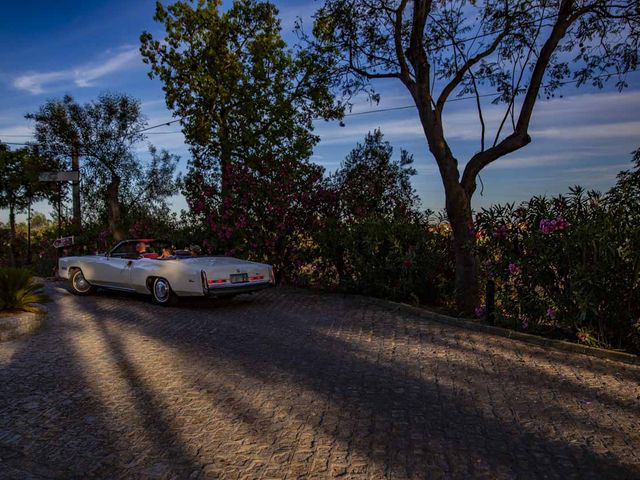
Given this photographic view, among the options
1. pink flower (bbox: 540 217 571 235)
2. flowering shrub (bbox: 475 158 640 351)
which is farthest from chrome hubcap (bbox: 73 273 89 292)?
pink flower (bbox: 540 217 571 235)

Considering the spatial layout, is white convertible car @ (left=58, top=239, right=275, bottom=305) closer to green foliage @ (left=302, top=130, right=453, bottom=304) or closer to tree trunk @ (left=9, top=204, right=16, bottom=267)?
green foliage @ (left=302, top=130, right=453, bottom=304)

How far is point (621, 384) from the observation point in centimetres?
501

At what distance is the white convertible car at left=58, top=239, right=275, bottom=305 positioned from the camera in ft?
28.7

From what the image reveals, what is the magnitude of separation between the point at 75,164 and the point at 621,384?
2074 cm

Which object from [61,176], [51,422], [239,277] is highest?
[61,176]

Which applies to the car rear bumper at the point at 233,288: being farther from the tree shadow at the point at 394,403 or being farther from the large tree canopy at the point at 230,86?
the large tree canopy at the point at 230,86

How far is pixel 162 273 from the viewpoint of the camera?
9.30m

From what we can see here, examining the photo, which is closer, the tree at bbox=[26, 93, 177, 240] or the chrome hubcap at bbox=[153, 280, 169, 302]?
the chrome hubcap at bbox=[153, 280, 169, 302]

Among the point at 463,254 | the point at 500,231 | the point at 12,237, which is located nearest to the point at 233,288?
the point at 463,254

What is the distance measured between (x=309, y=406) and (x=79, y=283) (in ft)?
29.7

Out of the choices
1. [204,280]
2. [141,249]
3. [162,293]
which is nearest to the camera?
[204,280]

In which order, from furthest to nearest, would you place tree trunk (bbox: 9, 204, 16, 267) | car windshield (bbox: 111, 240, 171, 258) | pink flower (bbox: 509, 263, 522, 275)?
tree trunk (bbox: 9, 204, 16, 267), car windshield (bbox: 111, 240, 171, 258), pink flower (bbox: 509, 263, 522, 275)

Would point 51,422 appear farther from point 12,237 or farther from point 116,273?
point 12,237

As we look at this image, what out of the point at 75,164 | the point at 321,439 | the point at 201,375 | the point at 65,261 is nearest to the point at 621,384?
the point at 321,439
